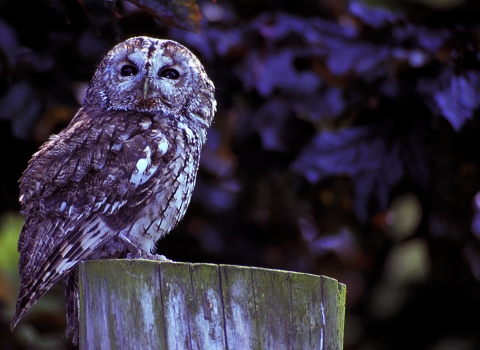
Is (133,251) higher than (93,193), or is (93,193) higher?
(93,193)

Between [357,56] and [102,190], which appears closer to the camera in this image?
[102,190]

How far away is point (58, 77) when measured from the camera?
373 centimetres

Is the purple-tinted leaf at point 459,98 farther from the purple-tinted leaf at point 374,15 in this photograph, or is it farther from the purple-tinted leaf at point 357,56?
the purple-tinted leaf at point 374,15

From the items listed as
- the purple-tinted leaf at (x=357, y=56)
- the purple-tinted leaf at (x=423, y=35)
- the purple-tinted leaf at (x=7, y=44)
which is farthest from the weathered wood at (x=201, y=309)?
the purple-tinted leaf at (x=423, y=35)

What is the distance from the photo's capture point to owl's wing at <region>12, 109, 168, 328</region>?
2824mm

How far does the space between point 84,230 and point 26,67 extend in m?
1.08

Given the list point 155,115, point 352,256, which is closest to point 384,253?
point 352,256

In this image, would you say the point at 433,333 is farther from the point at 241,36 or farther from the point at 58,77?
the point at 58,77

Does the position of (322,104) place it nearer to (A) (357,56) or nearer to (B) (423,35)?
(A) (357,56)

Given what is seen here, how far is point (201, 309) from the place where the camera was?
2.00m

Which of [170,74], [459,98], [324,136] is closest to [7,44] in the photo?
[170,74]

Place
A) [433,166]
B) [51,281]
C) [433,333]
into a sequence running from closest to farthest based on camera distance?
[51,281] → [433,166] → [433,333]

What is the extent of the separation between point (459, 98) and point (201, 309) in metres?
1.82

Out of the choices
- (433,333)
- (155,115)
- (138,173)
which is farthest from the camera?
(433,333)
